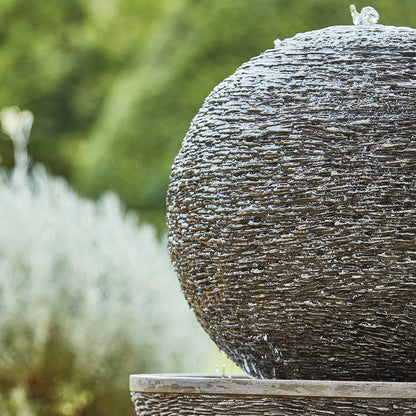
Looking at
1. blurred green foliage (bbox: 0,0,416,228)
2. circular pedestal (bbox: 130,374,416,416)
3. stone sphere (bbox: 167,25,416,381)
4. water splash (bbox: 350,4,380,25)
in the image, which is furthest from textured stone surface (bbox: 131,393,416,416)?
blurred green foliage (bbox: 0,0,416,228)

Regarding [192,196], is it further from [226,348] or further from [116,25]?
[116,25]

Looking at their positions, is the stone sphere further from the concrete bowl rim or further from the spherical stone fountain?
the concrete bowl rim

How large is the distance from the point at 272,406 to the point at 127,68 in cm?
708

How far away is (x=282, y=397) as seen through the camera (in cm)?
188

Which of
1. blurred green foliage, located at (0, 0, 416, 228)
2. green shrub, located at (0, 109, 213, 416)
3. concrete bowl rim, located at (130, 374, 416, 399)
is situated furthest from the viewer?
blurred green foliage, located at (0, 0, 416, 228)

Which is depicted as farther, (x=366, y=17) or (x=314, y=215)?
(x=366, y=17)

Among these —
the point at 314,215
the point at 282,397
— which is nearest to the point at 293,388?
the point at 282,397

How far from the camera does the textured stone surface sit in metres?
1.82

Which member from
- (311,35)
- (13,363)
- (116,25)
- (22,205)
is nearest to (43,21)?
(116,25)

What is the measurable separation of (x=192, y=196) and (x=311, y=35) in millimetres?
584

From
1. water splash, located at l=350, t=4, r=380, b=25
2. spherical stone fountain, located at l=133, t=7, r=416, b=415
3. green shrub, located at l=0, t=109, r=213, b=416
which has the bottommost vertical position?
green shrub, located at l=0, t=109, r=213, b=416

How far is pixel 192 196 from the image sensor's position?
6.95 ft

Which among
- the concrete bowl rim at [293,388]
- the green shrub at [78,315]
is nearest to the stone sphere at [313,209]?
the concrete bowl rim at [293,388]

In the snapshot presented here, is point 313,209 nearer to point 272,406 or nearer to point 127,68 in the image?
point 272,406
